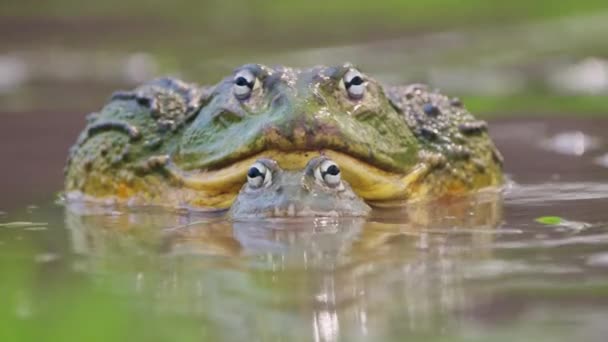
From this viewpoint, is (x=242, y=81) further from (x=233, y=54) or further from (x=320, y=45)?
(x=320, y=45)

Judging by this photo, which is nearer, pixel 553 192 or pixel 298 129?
pixel 298 129

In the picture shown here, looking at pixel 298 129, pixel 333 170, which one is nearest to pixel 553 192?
pixel 333 170

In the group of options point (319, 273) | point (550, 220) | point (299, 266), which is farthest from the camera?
point (550, 220)

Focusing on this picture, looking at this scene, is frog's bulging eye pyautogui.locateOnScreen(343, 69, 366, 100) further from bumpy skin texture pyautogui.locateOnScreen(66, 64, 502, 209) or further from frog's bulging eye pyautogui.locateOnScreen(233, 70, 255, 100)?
frog's bulging eye pyautogui.locateOnScreen(233, 70, 255, 100)

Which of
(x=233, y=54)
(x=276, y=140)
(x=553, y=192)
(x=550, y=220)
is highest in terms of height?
(x=233, y=54)

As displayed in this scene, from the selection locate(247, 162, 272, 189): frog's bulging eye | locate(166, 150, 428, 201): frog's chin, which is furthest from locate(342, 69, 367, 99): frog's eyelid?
locate(247, 162, 272, 189): frog's bulging eye

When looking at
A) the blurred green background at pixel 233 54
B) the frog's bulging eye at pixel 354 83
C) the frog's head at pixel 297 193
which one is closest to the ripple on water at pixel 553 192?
the frog's bulging eye at pixel 354 83

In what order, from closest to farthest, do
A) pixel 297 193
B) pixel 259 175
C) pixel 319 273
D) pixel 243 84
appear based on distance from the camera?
pixel 319 273 → pixel 297 193 → pixel 259 175 → pixel 243 84

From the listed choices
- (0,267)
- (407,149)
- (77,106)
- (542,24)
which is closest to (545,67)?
(542,24)
